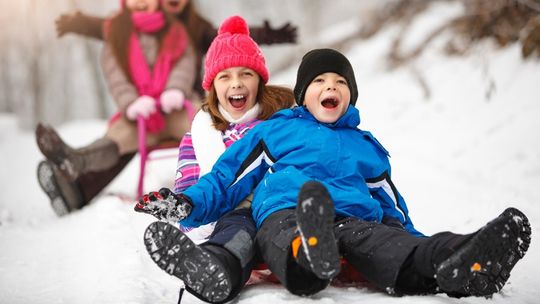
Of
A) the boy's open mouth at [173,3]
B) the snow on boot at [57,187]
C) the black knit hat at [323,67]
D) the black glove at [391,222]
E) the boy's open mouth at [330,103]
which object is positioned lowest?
the snow on boot at [57,187]

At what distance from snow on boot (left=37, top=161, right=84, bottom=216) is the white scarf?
157 centimetres


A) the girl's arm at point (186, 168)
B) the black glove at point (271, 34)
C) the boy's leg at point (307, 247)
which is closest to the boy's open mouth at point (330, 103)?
the boy's leg at point (307, 247)

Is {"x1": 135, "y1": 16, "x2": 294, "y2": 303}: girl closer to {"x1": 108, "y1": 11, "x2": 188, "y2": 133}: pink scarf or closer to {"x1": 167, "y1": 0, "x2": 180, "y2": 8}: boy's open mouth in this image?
{"x1": 108, "y1": 11, "x2": 188, "y2": 133}: pink scarf

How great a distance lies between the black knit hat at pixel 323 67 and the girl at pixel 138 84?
1.85 meters

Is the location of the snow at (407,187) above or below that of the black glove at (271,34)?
below

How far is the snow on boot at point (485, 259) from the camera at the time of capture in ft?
4.71

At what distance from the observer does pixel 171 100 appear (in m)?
3.88

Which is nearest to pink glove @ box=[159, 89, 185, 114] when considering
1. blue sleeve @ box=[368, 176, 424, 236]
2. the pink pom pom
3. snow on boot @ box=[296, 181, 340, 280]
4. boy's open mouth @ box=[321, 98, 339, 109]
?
the pink pom pom

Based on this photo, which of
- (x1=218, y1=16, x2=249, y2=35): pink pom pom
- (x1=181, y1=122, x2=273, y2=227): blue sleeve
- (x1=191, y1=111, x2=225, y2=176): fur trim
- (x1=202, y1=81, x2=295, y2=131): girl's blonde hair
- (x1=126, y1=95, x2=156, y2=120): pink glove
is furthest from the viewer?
(x1=126, y1=95, x2=156, y2=120): pink glove

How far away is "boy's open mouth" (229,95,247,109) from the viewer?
2482mm

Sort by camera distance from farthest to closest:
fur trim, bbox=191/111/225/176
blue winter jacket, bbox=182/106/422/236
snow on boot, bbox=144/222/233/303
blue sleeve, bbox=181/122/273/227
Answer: fur trim, bbox=191/111/225/176
blue sleeve, bbox=181/122/273/227
blue winter jacket, bbox=182/106/422/236
snow on boot, bbox=144/222/233/303

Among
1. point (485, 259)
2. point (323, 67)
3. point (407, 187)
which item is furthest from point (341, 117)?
point (407, 187)

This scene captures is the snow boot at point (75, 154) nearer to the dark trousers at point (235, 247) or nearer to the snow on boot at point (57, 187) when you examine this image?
the snow on boot at point (57, 187)

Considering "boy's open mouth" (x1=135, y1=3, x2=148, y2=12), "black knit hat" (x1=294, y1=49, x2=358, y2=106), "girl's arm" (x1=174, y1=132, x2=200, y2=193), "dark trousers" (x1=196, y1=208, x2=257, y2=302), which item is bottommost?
"dark trousers" (x1=196, y1=208, x2=257, y2=302)
